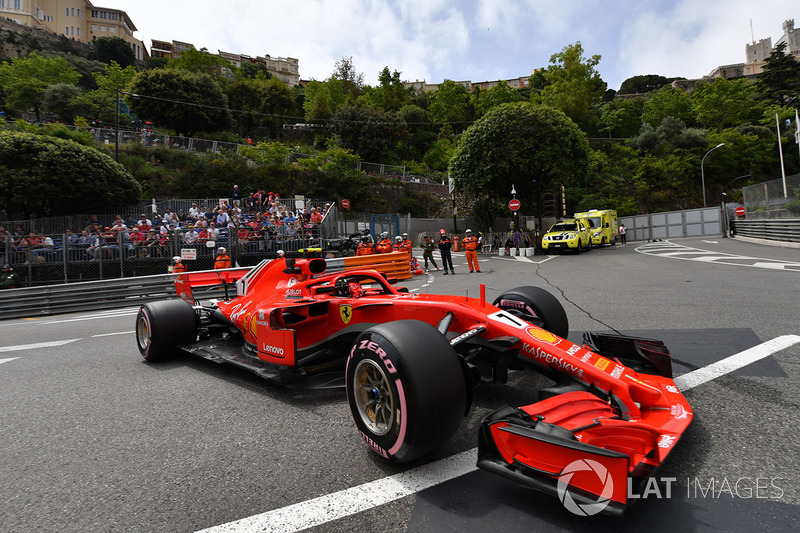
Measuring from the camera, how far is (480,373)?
3080 mm

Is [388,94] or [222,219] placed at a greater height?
[388,94]

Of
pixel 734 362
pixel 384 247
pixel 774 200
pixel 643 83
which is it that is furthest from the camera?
pixel 643 83

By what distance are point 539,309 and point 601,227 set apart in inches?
1022

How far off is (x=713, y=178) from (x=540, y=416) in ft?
202

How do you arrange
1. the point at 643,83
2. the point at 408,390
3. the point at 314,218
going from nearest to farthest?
the point at 408,390 < the point at 314,218 < the point at 643,83

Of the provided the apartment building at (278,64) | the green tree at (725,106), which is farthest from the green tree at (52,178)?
the apartment building at (278,64)

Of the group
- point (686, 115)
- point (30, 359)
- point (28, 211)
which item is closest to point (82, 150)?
point (28, 211)

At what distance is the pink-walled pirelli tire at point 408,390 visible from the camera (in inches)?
Result: 88.9

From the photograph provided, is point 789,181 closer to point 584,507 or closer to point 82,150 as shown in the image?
point 584,507

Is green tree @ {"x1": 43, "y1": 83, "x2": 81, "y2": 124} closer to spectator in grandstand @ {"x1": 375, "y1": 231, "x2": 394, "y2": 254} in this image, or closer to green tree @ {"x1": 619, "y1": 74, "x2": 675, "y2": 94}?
spectator in grandstand @ {"x1": 375, "y1": 231, "x2": 394, "y2": 254}

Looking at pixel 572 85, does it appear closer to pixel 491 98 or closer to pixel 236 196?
pixel 491 98

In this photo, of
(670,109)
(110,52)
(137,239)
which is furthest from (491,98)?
(110,52)

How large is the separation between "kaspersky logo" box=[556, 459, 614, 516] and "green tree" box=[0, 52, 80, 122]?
54850 mm

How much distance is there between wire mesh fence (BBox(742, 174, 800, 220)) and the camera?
19297 millimetres
